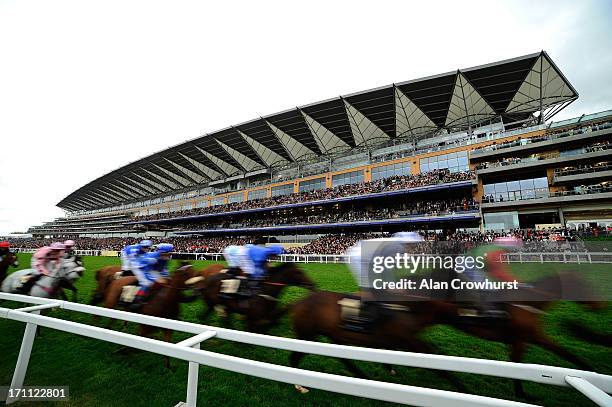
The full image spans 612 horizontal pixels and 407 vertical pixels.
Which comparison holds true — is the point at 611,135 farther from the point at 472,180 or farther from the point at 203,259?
the point at 203,259

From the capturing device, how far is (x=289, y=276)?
401 centimetres

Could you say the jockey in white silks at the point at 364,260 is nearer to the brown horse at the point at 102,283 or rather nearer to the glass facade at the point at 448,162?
the brown horse at the point at 102,283

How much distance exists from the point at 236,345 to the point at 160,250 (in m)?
2.26

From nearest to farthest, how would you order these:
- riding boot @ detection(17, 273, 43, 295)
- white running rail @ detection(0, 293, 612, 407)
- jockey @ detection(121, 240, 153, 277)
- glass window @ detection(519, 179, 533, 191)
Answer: white running rail @ detection(0, 293, 612, 407)
jockey @ detection(121, 240, 153, 277)
riding boot @ detection(17, 273, 43, 295)
glass window @ detection(519, 179, 533, 191)

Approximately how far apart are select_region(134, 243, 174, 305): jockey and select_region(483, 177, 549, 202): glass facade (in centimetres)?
2274

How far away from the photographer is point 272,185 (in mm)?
35469

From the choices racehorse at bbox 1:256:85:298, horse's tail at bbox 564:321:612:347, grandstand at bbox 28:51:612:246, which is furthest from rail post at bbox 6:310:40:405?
grandstand at bbox 28:51:612:246

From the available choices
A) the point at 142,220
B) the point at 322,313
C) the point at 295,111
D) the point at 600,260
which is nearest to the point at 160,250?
the point at 322,313

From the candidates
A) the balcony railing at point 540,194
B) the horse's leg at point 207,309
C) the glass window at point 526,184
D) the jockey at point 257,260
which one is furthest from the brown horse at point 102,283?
the glass window at point 526,184

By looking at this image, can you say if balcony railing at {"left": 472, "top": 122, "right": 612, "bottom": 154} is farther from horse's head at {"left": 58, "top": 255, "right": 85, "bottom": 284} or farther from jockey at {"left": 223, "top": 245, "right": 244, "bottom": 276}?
horse's head at {"left": 58, "top": 255, "right": 85, "bottom": 284}

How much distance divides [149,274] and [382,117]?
1044 inches

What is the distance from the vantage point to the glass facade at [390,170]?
26.0 metres

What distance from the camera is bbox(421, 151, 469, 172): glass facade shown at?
75.4 ft

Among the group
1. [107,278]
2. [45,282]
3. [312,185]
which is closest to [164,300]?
[107,278]
